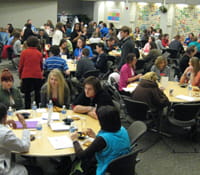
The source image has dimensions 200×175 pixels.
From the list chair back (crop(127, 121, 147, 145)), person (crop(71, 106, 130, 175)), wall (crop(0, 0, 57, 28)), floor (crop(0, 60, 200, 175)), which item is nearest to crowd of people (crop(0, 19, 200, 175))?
person (crop(71, 106, 130, 175))

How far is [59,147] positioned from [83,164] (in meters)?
0.31

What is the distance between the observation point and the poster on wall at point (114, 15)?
715 inches

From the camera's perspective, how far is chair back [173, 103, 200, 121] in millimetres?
4574

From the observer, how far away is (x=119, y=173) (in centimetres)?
277

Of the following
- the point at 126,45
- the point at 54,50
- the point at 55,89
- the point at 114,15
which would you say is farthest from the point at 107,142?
the point at 114,15

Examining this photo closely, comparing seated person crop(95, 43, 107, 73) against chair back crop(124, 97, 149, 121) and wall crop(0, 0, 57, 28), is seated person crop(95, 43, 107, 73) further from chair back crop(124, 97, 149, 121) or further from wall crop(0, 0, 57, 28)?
wall crop(0, 0, 57, 28)

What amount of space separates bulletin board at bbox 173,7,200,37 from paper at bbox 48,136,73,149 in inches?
565

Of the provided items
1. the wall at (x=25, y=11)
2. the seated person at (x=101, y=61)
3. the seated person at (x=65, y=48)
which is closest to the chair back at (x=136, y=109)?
the seated person at (x=101, y=61)

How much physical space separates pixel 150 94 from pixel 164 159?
103cm

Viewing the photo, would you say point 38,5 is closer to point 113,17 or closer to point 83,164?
point 113,17

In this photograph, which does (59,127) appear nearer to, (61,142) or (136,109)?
(61,142)

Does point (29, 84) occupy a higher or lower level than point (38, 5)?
lower

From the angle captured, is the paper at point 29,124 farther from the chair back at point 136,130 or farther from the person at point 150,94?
the person at point 150,94

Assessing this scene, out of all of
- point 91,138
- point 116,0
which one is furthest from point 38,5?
point 91,138
